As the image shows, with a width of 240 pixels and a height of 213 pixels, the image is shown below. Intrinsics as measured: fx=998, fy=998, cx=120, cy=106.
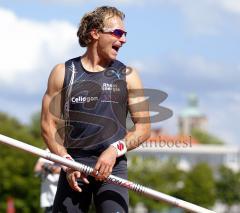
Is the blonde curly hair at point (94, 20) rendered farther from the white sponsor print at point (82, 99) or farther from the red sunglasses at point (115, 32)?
the white sponsor print at point (82, 99)

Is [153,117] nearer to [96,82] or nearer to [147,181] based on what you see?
[96,82]

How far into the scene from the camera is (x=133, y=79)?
9586 mm

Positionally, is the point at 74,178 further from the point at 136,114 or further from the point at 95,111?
the point at 136,114

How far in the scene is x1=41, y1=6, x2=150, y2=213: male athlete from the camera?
9.42 metres

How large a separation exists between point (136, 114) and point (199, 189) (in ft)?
409

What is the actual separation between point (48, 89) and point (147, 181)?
114 meters

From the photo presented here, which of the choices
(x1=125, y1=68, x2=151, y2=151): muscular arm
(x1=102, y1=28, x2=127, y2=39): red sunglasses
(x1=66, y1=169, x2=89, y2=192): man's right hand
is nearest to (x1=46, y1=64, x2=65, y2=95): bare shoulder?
(x1=102, y1=28, x2=127, y2=39): red sunglasses

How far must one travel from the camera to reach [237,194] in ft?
476

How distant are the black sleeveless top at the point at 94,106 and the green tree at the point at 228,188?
443 ft

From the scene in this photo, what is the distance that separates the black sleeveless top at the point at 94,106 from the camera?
373 inches

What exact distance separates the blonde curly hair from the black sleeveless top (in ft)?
1.09

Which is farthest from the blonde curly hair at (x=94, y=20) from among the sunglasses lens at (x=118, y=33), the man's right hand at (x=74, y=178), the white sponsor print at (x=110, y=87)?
the man's right hand at (x=74, y=178)

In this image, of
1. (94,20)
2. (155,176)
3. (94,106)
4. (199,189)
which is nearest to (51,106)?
(94,106)

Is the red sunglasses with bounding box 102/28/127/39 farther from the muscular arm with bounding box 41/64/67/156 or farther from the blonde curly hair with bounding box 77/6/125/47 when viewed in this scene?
the muscular arm with bounding box 41/64/67/156
